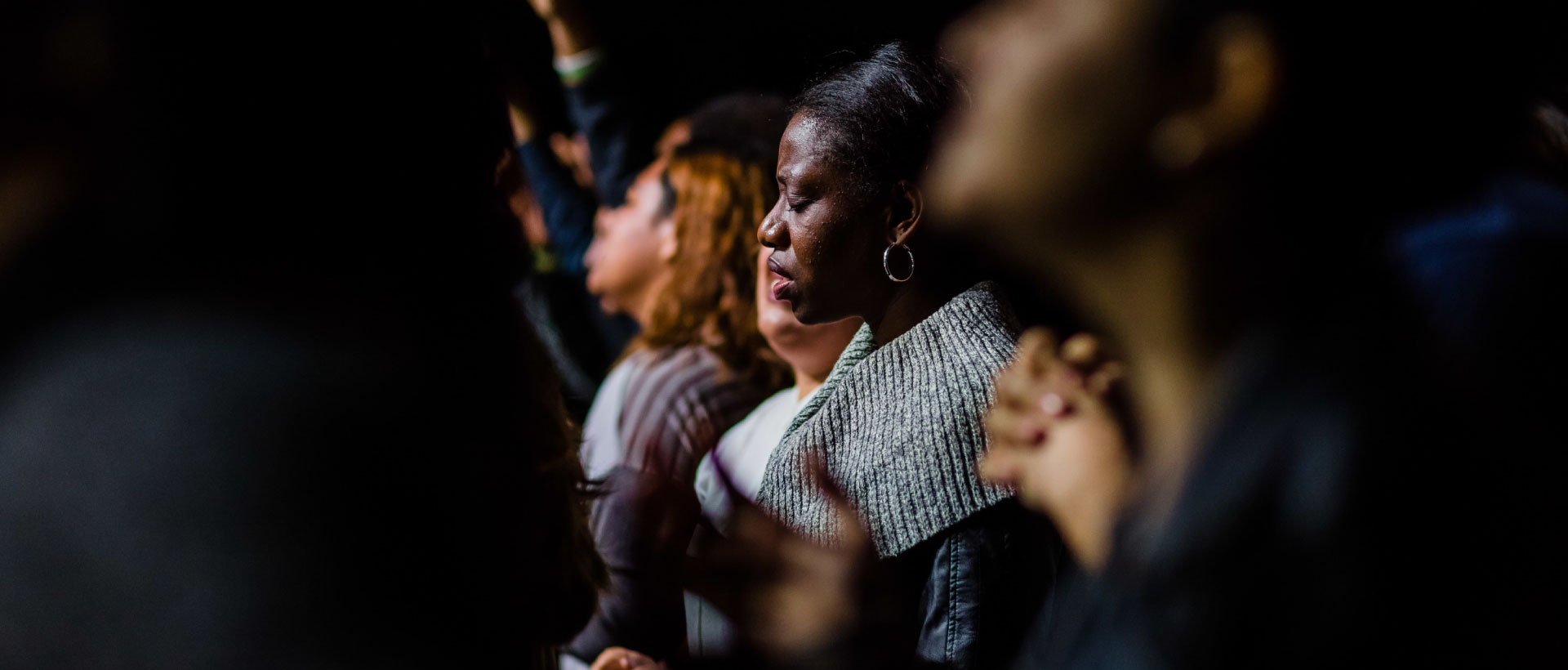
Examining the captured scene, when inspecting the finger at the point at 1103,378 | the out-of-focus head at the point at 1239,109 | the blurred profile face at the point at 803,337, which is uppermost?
the out-of-focus head at the point at 1239,109

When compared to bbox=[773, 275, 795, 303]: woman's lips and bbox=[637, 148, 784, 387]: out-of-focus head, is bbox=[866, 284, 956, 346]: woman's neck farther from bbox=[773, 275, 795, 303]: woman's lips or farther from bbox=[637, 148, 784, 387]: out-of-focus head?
bbox=[637, 148, 784, 387]: out-of-focus head

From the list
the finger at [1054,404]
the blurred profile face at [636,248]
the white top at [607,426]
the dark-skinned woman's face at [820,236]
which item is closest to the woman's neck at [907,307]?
the dark-skinned woman's face at [820,236]

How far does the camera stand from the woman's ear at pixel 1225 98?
78 centimetres

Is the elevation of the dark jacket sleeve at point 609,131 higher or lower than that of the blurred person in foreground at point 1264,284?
lower

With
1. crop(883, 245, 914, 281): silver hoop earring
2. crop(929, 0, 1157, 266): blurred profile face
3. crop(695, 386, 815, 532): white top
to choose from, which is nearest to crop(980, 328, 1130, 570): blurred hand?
crop(929, 0, 1157, 266): blurred profile face

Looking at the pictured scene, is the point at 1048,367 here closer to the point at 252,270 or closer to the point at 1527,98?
the point at 1527,98

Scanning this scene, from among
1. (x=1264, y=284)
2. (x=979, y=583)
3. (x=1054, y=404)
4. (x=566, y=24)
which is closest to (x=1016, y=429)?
(x=1054, y=404)

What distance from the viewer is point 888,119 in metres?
1.54

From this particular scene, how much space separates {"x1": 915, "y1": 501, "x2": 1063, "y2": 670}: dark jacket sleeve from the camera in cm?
142

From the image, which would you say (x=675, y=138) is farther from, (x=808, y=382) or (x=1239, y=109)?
(x=1239, y=109)

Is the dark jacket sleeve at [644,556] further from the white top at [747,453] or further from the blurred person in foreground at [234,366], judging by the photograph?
the blurred person in foreground at [234,366]

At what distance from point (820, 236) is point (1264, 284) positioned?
0.80 meters

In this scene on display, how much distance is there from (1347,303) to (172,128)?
84cm

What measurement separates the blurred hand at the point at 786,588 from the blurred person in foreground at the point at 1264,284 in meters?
0.25
